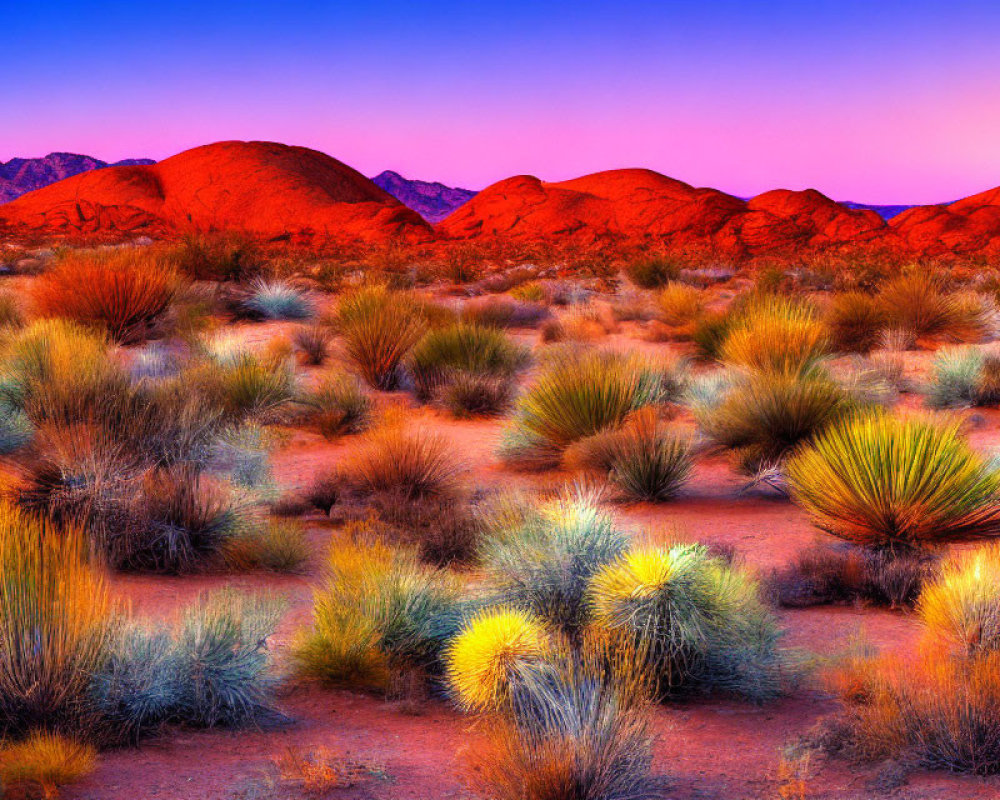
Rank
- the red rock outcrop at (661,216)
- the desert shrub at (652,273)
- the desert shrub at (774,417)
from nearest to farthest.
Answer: the desert shrub at (774,417) < the desert shrub at (652,273) < the red rock outcrop at (661,216)

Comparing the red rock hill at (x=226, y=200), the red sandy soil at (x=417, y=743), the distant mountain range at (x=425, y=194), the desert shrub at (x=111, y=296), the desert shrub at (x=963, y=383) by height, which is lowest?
the red sandy soil at (x=417, y=743)

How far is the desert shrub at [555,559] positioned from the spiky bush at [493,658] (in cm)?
56

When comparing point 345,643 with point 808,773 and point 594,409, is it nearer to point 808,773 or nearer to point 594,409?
point 808,773

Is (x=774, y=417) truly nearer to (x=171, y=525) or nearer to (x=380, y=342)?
(x=171, y=525)

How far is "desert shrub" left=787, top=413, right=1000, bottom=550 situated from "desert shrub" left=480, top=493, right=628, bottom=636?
2.13m

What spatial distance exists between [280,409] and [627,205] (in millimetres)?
53290

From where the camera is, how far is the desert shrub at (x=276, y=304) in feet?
60.7

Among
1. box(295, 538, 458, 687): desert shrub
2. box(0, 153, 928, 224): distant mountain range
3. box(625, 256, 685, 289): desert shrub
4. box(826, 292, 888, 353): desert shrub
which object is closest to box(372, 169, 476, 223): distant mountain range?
box(0, 153, 928, 224): distant mountain range

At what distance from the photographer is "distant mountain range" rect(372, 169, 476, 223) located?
431ft

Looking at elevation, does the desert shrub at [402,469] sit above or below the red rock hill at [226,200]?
below

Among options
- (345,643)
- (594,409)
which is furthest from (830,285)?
(345,643)

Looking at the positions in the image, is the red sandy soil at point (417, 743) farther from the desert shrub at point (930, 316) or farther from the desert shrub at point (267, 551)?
the desert shrub at point (930, 316)

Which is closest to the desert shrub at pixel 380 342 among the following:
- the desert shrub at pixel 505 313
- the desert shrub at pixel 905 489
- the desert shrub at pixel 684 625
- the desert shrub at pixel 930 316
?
the desert shrub at pixel 505 313

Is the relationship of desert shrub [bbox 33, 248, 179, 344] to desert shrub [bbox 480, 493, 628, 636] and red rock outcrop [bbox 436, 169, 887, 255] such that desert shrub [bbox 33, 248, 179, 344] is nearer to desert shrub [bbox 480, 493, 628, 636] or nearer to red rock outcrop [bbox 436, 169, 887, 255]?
desert shrub [bbox 480, 493, 628, 636]
